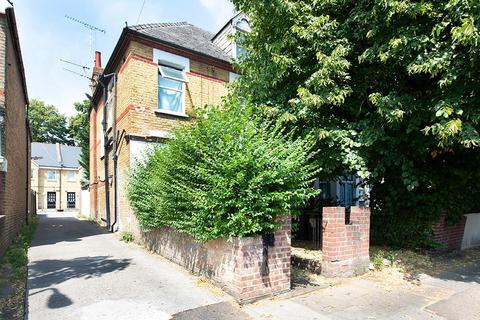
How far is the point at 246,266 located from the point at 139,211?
5055mm

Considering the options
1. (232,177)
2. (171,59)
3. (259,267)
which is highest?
(171,59)

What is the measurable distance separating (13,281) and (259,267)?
4666 mm

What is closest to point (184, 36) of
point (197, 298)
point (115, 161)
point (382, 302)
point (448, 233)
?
point (115, 161)

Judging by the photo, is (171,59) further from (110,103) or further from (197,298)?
(197,298)

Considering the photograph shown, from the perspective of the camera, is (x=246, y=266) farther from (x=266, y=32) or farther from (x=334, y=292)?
(x=266, y=32)

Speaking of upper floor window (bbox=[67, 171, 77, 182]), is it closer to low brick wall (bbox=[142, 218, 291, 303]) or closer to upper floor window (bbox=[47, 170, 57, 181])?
upper floor window (bbox=[47, 170, 57, 181])

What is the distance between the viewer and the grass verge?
468 centimetres

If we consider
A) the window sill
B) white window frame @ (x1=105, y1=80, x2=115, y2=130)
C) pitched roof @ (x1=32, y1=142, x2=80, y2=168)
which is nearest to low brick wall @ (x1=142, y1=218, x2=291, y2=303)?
the window sill

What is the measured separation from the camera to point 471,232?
920cm

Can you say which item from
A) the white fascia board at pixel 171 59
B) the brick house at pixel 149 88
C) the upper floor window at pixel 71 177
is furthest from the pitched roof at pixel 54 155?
the white fascia board at pixel 171 59

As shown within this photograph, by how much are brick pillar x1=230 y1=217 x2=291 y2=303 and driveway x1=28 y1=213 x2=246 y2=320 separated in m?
0.37

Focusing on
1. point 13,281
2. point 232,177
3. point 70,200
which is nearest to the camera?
point 232,177

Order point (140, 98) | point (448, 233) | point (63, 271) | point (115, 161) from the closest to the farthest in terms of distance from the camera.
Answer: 1. point (63, 271)
2. point (448, 233)
3. point (140, 98)
4. point (115, 161)

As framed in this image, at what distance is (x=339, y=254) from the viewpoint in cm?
→ 592
